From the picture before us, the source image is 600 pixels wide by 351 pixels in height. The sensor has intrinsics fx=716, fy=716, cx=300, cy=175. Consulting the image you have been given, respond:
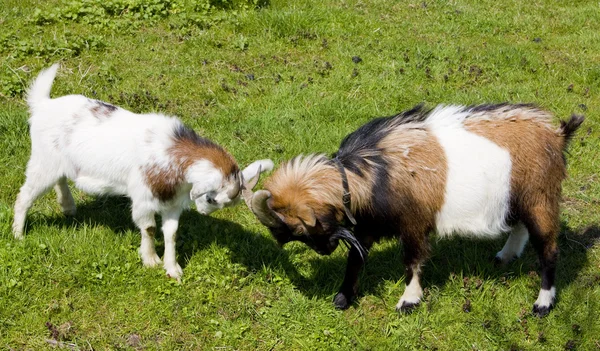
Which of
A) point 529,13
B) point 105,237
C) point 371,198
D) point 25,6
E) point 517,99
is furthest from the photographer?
point 529,13

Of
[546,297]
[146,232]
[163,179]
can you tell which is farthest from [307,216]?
[546,297]

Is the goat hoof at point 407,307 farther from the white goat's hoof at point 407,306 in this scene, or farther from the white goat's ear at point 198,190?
the white goat's ear at point 198,190

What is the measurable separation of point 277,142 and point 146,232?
2.04 meters

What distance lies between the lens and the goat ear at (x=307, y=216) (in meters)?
4.39

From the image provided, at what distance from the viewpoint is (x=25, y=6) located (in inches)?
339

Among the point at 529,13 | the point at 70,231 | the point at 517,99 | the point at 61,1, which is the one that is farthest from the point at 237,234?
the point at 529,13

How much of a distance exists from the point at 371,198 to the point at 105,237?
6.63 feet

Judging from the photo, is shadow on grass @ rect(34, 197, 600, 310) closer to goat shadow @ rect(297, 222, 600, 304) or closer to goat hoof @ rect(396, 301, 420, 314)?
goat shadow @ rect(297, 222, 600, 304)

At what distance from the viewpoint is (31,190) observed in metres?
5.20

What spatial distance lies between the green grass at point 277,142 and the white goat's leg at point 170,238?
4.9 inches

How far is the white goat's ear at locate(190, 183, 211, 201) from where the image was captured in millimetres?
4645

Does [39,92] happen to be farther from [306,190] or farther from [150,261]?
[306,190]

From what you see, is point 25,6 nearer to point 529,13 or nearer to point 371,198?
point 371,198

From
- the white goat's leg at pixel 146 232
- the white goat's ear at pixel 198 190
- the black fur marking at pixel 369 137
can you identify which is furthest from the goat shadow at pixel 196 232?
the black fur marking at pixel 369 137
